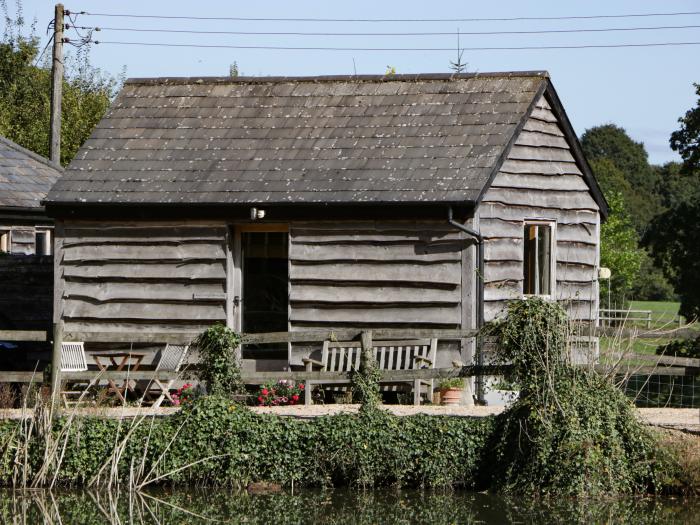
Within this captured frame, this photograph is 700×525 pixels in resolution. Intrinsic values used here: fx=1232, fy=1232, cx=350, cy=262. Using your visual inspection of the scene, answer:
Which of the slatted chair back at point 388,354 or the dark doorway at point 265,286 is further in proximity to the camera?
the dark doorway at point 265,286

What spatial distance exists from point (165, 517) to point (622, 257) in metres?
46.7

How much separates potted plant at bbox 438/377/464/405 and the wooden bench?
0.18 m

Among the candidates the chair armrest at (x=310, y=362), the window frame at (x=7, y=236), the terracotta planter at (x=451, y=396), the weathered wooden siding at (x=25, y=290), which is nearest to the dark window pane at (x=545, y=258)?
the terracotta planter at (x=451, y=396)

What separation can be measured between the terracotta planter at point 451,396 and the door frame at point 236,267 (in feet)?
11.0

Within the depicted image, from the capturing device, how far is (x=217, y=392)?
14.2 m

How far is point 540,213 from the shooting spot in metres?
18.8

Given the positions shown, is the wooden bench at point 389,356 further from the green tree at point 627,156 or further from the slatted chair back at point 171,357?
the green tree at point 627,156

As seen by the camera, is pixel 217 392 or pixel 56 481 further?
pixel 217 392

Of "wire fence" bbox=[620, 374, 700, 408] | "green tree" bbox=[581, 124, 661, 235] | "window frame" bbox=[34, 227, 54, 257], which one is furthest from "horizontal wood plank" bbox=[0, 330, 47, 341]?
"green tree" bbox=[581, 124, 661, 235]

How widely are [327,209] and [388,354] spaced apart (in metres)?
2.26

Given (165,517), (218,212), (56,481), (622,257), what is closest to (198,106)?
(218,212)

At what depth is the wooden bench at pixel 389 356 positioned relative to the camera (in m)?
16.9

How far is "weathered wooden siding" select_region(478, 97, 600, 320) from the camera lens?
700 inches

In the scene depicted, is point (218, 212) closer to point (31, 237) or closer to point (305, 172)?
point (305, 172)
